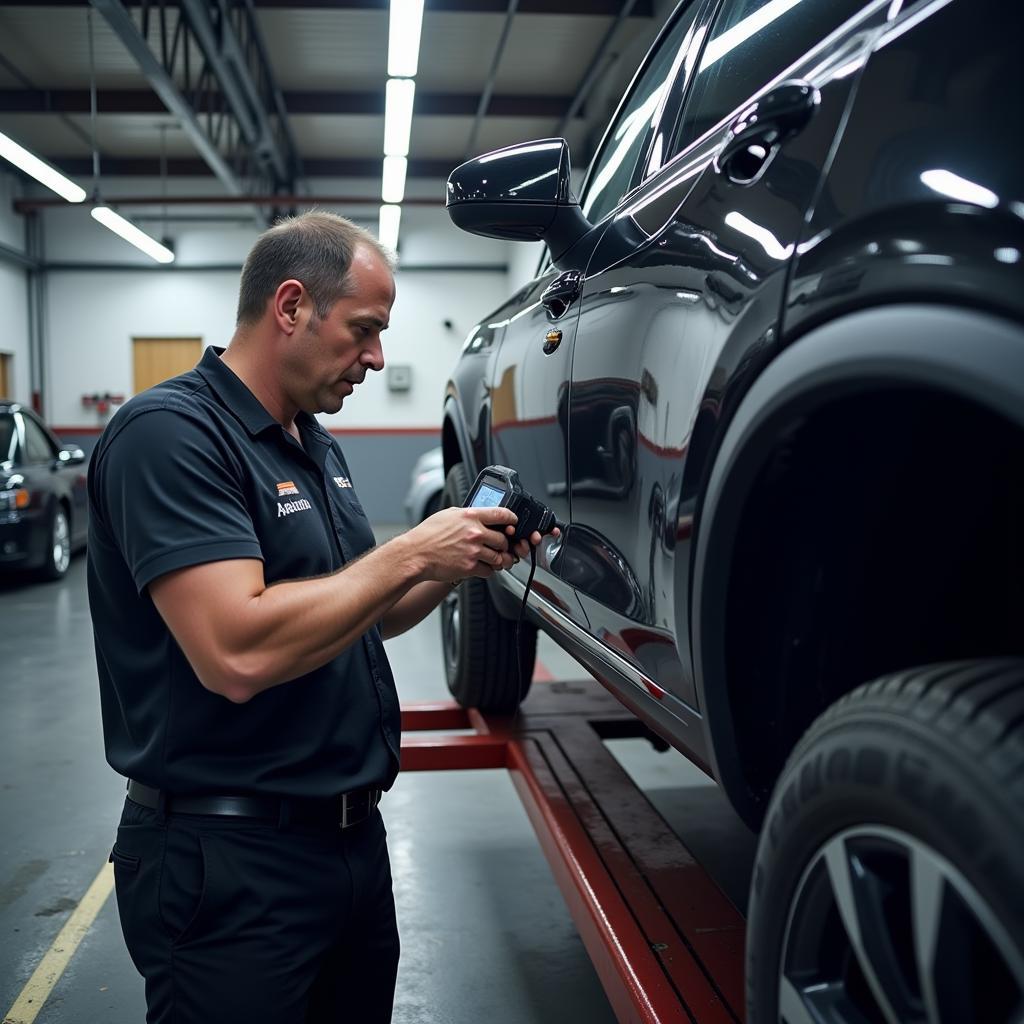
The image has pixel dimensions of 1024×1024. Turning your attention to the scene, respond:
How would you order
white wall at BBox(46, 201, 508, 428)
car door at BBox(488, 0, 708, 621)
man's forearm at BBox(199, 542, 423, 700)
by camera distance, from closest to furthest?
man's forearm at BBox(199, 542, 423, 700)
car door at BBox(488, 0, 708, 621)
white wall at BBox(46, 201, 508, 428)

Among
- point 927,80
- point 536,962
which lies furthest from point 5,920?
point 927,80

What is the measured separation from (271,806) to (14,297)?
43.9 feet

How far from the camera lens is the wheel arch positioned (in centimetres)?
85

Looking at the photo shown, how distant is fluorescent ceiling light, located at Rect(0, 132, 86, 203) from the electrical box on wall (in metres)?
5.45

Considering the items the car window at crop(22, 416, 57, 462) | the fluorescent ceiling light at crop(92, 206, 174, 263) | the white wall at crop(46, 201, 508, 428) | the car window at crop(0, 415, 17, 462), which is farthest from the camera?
the white wall at crop(46, 201, 508, 428)

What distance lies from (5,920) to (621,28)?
866 centimetres

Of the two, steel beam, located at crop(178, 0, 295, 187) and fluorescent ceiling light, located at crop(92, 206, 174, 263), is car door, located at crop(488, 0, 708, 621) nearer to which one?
steel beam, located at crop(178, 0, 295, 187)

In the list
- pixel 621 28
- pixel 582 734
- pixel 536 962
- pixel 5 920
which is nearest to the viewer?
pixel 536 962

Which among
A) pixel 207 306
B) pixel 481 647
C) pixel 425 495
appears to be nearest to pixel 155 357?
pixel 207 306

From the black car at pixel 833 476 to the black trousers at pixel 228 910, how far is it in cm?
57

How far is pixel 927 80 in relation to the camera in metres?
0.79

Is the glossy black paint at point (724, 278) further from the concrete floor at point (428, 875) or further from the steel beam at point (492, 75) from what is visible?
the steel beam at point (492, 75)

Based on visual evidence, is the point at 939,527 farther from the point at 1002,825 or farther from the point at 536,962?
the point at 536,962

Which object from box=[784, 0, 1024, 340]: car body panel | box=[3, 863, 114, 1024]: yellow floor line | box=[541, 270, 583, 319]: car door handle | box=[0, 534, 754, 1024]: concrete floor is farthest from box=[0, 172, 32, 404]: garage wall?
box=[784, 0, 1024, 340]: car body panel
